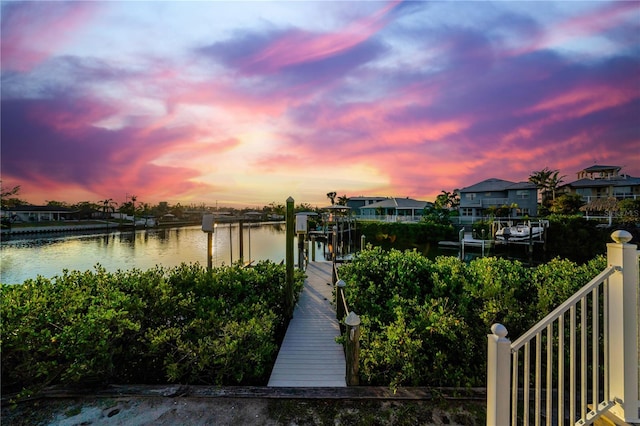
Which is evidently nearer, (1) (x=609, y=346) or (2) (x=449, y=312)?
(1) (x=609, y=346)

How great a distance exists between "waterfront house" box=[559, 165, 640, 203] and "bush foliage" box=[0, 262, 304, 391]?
149 feet

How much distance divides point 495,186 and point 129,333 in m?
44.0

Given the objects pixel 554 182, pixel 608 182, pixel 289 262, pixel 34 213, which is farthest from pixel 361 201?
pixel 34 213

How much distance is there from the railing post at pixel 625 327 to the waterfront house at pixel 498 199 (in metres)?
33.4

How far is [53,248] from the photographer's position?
25.4 meters

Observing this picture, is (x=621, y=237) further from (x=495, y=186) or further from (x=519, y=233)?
(x=495, y=186)

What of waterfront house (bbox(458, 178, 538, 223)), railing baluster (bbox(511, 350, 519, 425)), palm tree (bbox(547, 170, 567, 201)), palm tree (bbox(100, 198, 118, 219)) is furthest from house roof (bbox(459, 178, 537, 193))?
palm tree (bbox(100, 198, 118, 219))

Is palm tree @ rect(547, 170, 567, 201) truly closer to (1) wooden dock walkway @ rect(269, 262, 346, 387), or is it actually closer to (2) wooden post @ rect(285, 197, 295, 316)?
(1) wooden dock walkway @ rect(269, 262, 346, 387)

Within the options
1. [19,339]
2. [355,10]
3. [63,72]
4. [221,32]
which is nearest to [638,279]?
[19,339]

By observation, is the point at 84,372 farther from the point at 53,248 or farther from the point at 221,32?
the point at 53,248

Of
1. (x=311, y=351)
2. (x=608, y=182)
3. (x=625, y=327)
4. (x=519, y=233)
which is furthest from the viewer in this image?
(x=608, y=182)

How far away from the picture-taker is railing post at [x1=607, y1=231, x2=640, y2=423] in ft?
6.09

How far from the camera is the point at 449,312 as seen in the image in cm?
360

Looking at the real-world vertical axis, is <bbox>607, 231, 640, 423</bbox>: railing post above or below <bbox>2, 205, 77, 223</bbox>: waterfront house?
below
